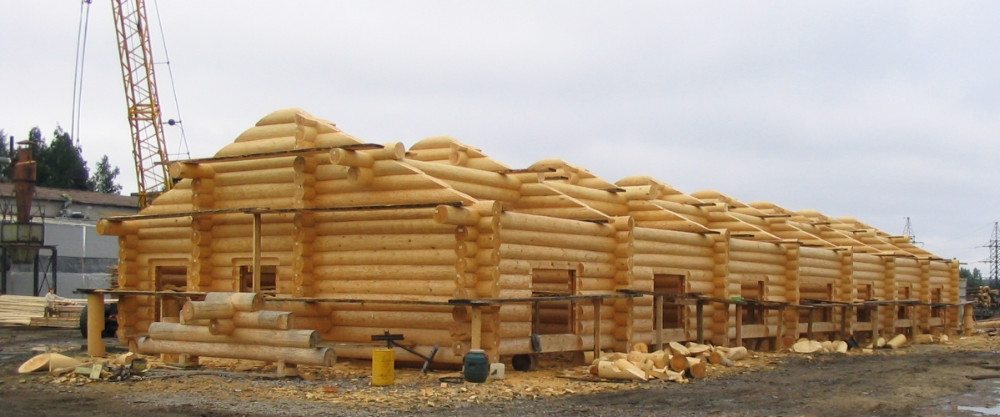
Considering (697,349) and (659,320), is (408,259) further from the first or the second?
(697,349)

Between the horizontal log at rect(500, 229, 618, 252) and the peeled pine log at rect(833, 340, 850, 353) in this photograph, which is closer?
the horizontal log at rect(500, 229, 618, 252)

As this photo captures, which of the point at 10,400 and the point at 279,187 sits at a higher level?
the point at 279,187

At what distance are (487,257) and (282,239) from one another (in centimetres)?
467

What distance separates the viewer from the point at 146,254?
70.1ft

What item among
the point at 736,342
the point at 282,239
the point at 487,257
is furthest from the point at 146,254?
the point at 736,342

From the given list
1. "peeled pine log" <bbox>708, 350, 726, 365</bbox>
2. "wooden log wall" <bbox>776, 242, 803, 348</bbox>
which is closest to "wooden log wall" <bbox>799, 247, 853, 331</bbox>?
"wooden log wall" <bbox>776, 242, 803, 348</bbox>

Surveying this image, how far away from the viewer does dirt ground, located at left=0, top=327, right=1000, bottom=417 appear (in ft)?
41.6

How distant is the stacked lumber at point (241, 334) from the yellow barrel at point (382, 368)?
83 cm

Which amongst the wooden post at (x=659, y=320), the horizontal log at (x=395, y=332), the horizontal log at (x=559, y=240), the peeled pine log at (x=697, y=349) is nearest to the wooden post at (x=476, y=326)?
the horizontal log at (x=395, y=332)

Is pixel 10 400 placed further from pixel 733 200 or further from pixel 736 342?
pixel 733 200

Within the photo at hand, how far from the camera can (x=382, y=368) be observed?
14789 mm

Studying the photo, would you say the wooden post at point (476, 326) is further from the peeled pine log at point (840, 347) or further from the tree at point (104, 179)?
the tree at point (104, 179)

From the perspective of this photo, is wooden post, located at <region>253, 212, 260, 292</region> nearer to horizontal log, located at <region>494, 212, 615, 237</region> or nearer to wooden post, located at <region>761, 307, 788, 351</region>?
horizontal log, located at <region>494, 212, 615, 237</region>

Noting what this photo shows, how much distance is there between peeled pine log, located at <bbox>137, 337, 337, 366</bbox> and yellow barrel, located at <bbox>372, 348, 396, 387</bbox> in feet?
2.64
